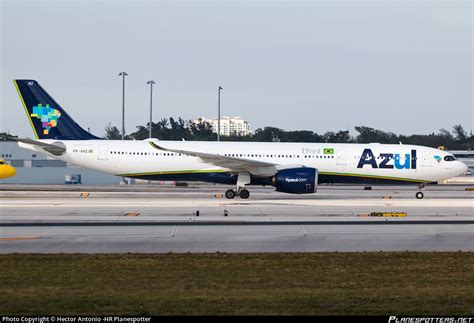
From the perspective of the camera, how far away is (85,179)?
6938 centimetres

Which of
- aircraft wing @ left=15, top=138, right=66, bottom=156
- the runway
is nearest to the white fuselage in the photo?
aircraft wing @ left=15, top=138, right=66, bottom=156

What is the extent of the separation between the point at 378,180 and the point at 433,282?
2633 cm

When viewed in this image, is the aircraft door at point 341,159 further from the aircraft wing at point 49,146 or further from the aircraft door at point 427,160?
the aircraft wing at point 49,146

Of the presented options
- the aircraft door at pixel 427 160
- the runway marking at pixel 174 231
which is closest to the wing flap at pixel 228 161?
the aircraft door at pixel 427 160

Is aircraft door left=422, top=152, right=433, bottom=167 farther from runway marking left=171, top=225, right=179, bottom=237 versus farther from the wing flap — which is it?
runway marking left=171, top=225, right=179, bottom=237

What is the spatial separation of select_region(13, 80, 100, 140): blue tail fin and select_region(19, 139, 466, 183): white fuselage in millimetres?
845

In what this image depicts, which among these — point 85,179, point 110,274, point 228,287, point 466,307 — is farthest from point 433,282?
point 85,179

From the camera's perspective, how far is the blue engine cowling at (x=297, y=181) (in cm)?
3675

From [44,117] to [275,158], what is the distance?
14024 mm

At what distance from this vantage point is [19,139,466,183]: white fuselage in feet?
131

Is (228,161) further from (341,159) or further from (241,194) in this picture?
(341,159)

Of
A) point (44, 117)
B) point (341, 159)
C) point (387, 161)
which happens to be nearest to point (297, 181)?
point (341, 159)

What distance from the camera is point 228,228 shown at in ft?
74.7

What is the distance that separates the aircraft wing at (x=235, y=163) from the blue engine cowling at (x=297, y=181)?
1845 millimetres
